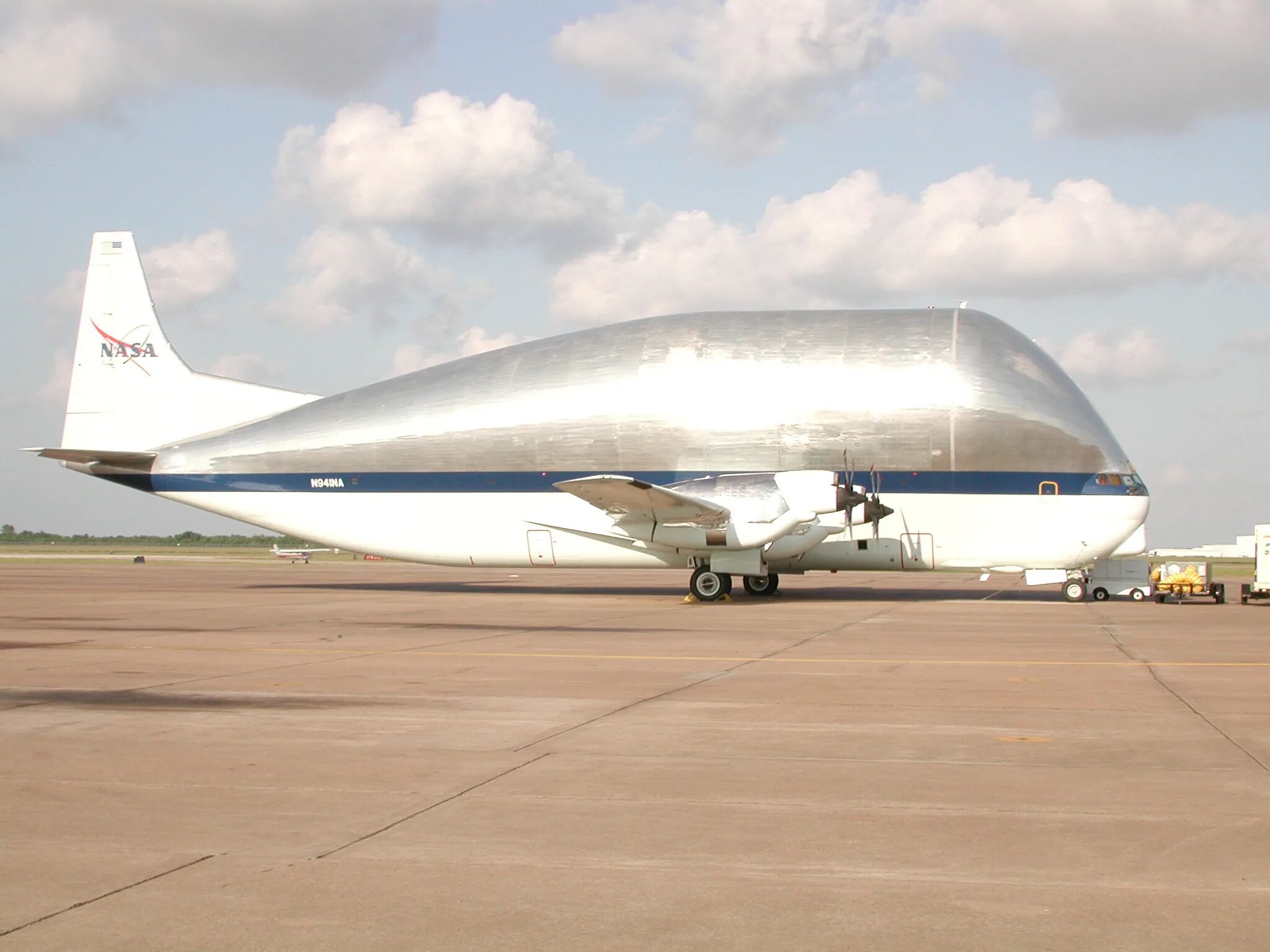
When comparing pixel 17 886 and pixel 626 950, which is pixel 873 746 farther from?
pixel 17 886

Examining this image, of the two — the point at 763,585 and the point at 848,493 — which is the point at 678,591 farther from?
the point at 848,493

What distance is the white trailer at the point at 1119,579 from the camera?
3134 centimetres

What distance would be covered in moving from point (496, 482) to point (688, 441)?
5.64 metres

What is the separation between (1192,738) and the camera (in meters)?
10.2

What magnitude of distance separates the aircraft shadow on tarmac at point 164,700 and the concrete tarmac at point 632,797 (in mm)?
65

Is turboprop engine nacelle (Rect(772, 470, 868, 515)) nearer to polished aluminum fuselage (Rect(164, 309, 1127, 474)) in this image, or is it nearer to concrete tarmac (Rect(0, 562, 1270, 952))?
polished aluminum fuselage (Rect(164, 309, 1127, 474))

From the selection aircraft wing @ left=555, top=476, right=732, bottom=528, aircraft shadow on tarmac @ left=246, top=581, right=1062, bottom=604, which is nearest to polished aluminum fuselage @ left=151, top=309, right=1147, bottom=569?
aircraft shadow on tarmac @ left=246, top=581, right=1062, bottom=604

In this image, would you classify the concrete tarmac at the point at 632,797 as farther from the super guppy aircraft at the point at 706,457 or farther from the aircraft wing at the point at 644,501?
the super guppy aircraft at the point at 706,457

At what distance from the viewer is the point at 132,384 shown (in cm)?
3659

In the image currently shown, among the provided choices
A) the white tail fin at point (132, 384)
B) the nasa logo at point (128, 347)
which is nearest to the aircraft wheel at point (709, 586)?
the white tail fin at point (132, 384)

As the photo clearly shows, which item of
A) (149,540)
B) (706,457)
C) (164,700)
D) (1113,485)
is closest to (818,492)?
(706,457)

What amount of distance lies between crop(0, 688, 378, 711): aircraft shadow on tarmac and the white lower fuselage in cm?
1885

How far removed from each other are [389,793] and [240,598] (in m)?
24.6

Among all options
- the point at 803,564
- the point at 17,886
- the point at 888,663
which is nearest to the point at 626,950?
the point at 17,886
